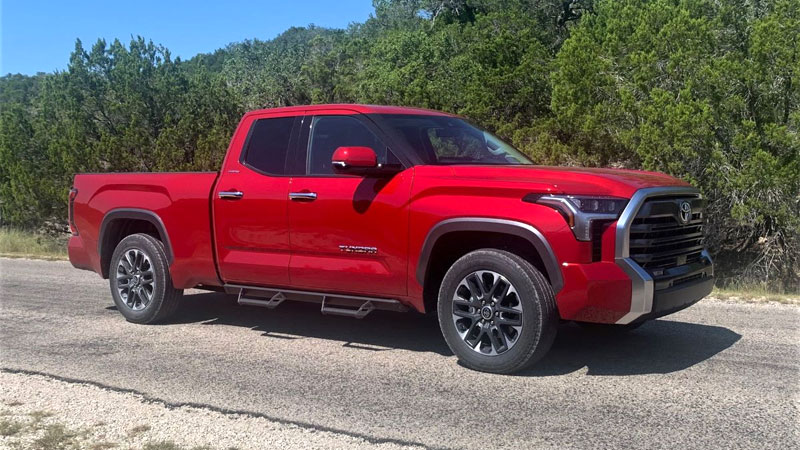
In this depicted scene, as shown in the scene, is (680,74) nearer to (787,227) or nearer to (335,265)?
(787,227)

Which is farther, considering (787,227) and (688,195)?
(787,227)

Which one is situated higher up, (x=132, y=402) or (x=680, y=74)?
(x=680, y=74)

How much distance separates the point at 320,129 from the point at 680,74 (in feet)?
23.6

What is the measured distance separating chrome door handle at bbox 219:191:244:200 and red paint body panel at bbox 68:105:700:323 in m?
0.04

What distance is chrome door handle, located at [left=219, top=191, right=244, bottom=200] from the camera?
6922 millimetres

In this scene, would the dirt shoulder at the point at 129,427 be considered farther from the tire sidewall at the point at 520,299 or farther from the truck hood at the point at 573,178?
the truck hood at the point at 573,178

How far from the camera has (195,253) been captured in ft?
23.8

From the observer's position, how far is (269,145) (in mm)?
7070

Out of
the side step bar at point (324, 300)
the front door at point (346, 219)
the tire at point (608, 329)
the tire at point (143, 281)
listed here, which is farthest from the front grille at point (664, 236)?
the tire at point (143, 281)

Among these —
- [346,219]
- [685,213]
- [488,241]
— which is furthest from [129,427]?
[685,213]

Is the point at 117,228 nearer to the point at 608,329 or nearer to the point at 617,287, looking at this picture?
the point at 608,329

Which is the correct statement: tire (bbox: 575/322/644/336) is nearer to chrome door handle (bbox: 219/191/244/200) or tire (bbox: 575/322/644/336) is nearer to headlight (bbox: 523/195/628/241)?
headlight (bbox: 523/195/628/241)

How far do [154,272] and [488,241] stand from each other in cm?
360

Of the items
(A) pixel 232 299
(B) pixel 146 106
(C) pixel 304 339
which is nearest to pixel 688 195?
(C) pixel 304 339
